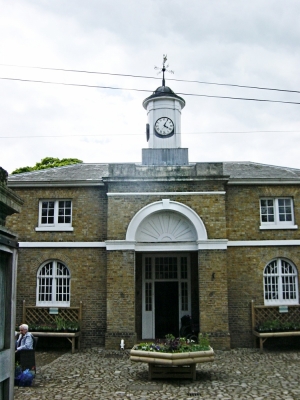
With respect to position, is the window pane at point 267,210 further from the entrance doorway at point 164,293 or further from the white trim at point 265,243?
the entrance doorway at point 164,293

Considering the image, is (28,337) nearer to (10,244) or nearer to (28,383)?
(28,383)

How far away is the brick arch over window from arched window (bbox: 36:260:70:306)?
3174 millimetres

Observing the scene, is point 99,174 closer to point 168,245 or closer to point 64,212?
point 64,212

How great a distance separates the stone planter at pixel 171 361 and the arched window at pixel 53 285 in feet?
22.0

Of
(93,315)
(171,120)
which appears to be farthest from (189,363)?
(171,120)

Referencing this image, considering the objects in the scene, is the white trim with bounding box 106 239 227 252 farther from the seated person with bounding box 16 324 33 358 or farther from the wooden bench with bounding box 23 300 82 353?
the seated person with bounding box 16 324 33 358

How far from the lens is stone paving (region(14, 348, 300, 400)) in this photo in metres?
10.1

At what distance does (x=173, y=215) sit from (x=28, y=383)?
8.65 metres

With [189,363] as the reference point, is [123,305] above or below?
above

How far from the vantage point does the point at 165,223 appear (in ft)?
58.4

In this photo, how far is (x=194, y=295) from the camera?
18625 millimetres

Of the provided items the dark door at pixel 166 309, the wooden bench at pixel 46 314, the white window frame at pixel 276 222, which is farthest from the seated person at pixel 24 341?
the white window frame at pixel 276 222

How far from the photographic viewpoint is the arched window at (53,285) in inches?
695

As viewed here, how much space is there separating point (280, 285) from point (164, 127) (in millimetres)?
8134
